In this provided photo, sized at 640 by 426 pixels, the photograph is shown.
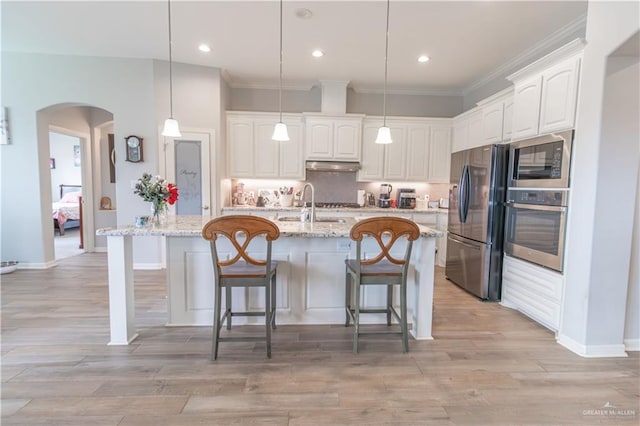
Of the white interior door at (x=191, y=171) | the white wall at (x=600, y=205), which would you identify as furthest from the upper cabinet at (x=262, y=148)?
the white wall at (x=600, y=205)

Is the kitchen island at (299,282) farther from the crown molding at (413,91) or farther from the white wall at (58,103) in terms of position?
the crown molding at (413,91)

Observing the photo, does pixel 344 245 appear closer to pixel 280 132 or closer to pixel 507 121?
pixel 280 132

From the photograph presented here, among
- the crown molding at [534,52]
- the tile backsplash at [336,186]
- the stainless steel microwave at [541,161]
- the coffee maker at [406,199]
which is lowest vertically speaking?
the coffee maker at [406,199]

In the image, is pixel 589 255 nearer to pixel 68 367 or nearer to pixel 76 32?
pixel 68 367

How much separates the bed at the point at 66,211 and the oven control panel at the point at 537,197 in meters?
7.95

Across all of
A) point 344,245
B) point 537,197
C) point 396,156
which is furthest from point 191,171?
point 537,197

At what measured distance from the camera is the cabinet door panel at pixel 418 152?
518 cm

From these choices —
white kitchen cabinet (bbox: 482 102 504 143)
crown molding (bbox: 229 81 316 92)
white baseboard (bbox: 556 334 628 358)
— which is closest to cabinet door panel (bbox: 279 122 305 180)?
crown molding (bbox: 229 81 316 92)

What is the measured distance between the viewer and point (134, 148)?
4.41 metres

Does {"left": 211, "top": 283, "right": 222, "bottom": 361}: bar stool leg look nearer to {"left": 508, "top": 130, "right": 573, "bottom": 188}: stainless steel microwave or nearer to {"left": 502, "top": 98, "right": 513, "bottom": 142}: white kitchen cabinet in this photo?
{"left": 508, "top": 130, "right": 573, "bottom": 188}: stainless steel microwave

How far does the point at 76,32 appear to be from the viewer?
3609 millimetres

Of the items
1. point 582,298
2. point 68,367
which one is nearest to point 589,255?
point 582,298

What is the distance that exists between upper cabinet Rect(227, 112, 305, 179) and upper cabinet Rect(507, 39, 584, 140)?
302cm

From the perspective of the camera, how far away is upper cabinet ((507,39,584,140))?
8.40ft
